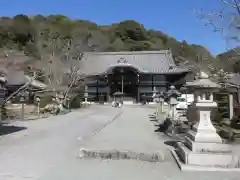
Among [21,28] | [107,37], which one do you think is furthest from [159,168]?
[107,37]

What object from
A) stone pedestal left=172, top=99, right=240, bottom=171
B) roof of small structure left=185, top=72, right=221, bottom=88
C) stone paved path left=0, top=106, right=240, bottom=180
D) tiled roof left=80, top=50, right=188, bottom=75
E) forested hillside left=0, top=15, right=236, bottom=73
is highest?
forested hillside left=0, top=15, right=236, bottom=73

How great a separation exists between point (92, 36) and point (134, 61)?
31.4 feet

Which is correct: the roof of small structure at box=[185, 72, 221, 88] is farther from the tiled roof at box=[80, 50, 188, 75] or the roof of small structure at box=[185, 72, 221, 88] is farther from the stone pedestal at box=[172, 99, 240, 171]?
the tiled roof at box=[80, 50, 188, 75]

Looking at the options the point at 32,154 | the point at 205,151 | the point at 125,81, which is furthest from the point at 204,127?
→ the point at 125,81

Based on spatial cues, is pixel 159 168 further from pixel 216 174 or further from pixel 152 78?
pixel 152 78

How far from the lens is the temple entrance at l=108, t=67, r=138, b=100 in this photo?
47.4 metres

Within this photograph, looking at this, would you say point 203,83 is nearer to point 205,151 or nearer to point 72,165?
point 205,151

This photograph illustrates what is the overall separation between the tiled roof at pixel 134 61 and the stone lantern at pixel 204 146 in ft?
127

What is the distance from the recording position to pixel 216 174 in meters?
6.46

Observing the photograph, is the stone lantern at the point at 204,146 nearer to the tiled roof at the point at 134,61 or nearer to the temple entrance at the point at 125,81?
the tiled roof at the point at 134,61

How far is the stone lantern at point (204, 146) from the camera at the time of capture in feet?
23.1

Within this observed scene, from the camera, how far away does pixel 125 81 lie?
1900 inches

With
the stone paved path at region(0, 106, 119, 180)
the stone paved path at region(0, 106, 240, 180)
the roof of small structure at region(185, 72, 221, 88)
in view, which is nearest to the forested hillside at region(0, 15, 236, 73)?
the stone paved path at region(0, 106, 119, 180)

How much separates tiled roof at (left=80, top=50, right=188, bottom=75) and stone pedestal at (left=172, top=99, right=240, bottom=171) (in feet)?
128
